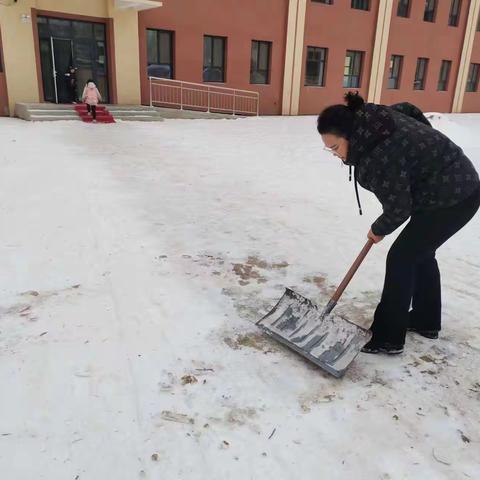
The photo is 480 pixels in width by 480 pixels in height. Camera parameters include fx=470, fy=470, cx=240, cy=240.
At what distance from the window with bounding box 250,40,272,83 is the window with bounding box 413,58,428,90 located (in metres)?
9.50

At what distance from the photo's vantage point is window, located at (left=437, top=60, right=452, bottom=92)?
25.3 meters

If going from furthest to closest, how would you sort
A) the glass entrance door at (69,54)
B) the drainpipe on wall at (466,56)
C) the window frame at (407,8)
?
1. the drainpipe on wall at (466,56)
2. the window frame at (407,8)
3. the glass entrance door at (69,54)

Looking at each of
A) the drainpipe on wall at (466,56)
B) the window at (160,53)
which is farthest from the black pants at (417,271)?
the drainpipe on wall at (466,56)

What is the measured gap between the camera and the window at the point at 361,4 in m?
20.9

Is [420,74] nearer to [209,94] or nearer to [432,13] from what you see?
[432,13]

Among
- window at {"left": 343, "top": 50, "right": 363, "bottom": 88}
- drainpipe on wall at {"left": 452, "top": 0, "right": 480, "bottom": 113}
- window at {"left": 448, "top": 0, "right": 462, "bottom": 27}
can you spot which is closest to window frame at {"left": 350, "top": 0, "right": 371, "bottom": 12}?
window at {"left": 343, "top": 50, "right": 363, "bottom": 88}

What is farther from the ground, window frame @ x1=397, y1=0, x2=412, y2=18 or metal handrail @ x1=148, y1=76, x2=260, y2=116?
window frame @ x1=397, y1=0, x2=412, y2=18

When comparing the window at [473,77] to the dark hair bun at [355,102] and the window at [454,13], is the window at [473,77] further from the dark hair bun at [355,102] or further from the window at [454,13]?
the dark hair bun at [355,102]

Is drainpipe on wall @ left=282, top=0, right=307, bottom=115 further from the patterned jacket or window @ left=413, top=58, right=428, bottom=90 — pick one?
the patterned jacket

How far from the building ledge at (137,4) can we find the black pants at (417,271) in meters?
14.2

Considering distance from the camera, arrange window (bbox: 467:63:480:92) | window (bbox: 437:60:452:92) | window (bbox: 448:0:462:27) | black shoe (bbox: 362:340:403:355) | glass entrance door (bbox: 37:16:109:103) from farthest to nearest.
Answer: window (bbox: 467:63:480:92) → window (bbox: 437:60:452:92) → window (bbox: 448:0:462:27) → glass entrance door (bbox: 37:16:109:103) → black shoe (bbox: 362:340:403:355)

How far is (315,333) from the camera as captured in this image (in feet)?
9.46

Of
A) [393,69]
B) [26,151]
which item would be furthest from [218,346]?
[393,69]

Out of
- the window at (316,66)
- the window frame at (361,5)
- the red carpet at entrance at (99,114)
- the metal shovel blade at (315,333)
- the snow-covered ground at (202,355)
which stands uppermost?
the window frame at (361,5)
